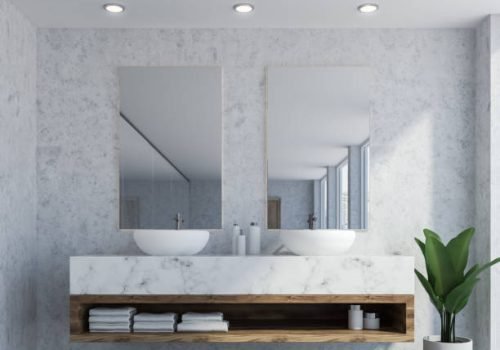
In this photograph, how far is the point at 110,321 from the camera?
4.17 meters

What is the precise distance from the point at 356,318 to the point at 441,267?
59 centimetres

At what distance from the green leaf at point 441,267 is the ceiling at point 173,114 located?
1419 mm

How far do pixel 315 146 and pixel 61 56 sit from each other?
5.78ft

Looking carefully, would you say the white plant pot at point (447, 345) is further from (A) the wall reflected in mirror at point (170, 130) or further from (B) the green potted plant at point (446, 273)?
(A) the wall reflected in mirror at point (170, 130)

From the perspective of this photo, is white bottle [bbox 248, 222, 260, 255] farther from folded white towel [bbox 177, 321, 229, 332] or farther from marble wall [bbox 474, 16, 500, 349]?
marble wall [bbox 474, 16, 500, 349]

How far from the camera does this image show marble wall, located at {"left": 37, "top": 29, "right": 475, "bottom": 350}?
460 cm

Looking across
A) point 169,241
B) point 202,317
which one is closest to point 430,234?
point 202,317

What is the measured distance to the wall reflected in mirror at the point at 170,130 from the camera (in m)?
4.61

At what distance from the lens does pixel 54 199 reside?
15.1ft

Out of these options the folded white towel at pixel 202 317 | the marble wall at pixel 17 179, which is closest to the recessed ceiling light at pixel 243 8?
the marble wall at pixel 17 179

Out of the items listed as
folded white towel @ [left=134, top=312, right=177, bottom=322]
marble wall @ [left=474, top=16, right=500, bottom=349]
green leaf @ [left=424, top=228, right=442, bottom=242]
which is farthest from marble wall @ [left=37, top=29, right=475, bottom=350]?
folded white towel @ [left=134, top=312, right=177, bottom=322]

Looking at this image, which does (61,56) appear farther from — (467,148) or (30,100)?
(467,148)

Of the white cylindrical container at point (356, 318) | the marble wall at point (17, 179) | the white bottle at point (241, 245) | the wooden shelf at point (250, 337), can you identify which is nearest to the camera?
the marble wall at point (17, 179)

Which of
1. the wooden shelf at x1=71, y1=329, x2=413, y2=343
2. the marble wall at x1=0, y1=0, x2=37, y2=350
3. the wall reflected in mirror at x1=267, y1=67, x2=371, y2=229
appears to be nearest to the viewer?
the marble wall at x1=0, y1=0, x2=37, y2=350
